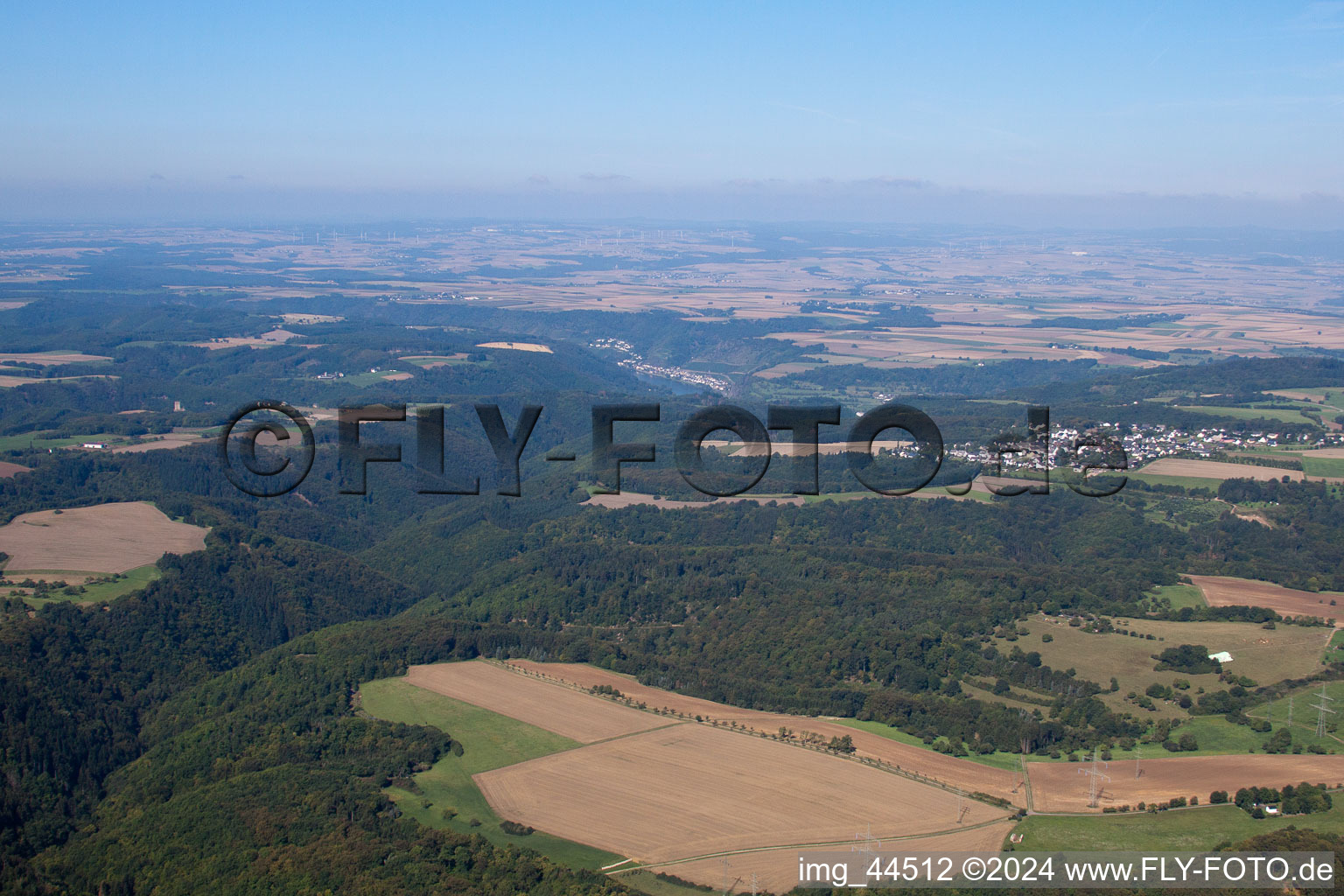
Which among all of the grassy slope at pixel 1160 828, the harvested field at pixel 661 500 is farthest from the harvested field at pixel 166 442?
the grassy slope at pixel 1160 828

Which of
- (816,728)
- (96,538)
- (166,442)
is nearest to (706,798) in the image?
(816,728)

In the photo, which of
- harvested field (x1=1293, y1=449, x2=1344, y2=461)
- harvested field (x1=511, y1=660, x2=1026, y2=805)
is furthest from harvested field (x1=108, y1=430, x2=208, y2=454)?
harvested field (x1=1293, y1=449, x2=1344, y2=461)

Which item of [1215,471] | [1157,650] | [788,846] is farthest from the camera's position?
[1215,471]

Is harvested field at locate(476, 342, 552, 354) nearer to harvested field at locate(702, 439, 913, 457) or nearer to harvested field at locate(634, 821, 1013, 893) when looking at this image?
harvested field at locate(702, 439, 913, 457)

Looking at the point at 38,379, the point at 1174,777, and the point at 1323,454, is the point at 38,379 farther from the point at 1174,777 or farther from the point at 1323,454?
the point at 1174,777

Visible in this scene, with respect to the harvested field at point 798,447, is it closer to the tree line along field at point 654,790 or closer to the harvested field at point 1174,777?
the tree line along field at point 654,790

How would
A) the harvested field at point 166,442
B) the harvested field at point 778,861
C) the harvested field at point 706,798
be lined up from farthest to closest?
the harvested field at point 166,442
the harvested field at point 706,798
the harvested field at point 778,861

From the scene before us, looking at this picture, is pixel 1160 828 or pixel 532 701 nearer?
pixel 1160 828

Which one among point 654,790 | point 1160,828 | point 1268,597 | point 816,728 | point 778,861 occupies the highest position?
point 1268,597
